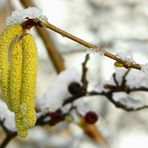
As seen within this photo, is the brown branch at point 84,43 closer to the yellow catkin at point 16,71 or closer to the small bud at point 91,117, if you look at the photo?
the yellow catkin at point 16,71

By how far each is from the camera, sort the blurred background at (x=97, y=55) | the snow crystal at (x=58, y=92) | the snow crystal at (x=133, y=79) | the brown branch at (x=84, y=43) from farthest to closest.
→ the blurred background at (x=97, y=55) < the snow crystal at (x=58, y=92) < the snow crystal at (x=133, y=79) < the brown branch at (x=84, y=43)

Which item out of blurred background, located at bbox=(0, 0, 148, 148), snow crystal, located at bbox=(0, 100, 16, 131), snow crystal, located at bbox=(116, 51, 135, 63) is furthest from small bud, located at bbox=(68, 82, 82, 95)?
blurred background, located at bbox=(0, 0, 148, 148)

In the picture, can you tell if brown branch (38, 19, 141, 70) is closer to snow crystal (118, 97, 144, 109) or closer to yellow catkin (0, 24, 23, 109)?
yellow catkin (0, 24, 23, 109)

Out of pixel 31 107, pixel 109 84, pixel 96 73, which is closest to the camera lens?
pixel 31 107

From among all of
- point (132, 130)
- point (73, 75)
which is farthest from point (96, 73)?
point (73, 75)

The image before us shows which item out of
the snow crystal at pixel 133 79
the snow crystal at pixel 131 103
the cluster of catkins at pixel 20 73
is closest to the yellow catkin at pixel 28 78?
the cluster of catkins at pixel 20 73

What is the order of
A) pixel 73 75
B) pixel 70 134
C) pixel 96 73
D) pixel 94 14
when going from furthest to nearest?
pixel 94 14 → pixel 96 73 → pixel 70 134 → pixel 73 75

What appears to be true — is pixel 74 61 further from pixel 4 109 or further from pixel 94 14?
pixel 4 109

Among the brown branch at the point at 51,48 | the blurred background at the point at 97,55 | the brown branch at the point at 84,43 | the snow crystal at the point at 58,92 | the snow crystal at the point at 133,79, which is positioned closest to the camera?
the brown branch at the point at 84,43
